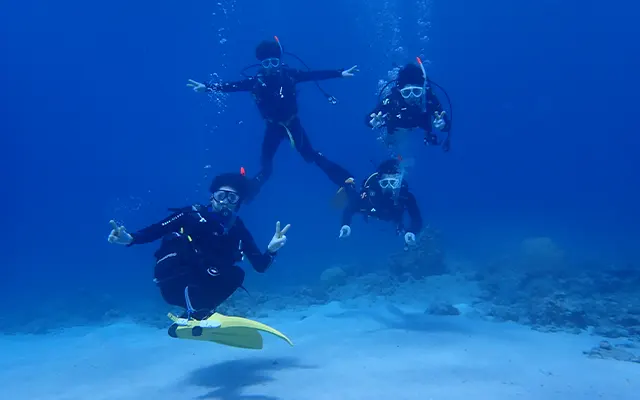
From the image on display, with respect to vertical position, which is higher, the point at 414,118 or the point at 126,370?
the point at 414,118

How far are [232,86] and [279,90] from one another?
3.97 feet

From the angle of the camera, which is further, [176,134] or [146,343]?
[176,134]

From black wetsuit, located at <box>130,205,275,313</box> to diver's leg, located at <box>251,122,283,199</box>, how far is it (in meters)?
6.00

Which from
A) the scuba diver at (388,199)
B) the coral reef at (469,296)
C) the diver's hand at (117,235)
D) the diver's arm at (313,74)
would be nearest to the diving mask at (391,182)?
the scuba diver at (388,199)

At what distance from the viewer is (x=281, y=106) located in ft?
36.3

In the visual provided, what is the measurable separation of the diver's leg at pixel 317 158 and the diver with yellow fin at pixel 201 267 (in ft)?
18.5

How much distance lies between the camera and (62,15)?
62.9m

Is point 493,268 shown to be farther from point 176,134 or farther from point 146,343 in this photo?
point 176,134

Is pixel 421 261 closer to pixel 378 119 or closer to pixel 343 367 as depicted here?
pixel 378 119

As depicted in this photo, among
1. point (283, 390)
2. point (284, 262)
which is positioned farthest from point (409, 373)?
point (284, 262)

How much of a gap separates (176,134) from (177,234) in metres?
142

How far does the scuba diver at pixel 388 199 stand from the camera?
9871 mm

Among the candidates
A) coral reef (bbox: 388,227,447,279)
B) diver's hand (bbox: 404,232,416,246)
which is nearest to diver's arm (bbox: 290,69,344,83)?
diver's hand (bbox: 404,232,416,246)

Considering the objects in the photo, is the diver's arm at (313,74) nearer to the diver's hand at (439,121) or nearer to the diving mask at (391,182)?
the diver's hand at (439,121)
